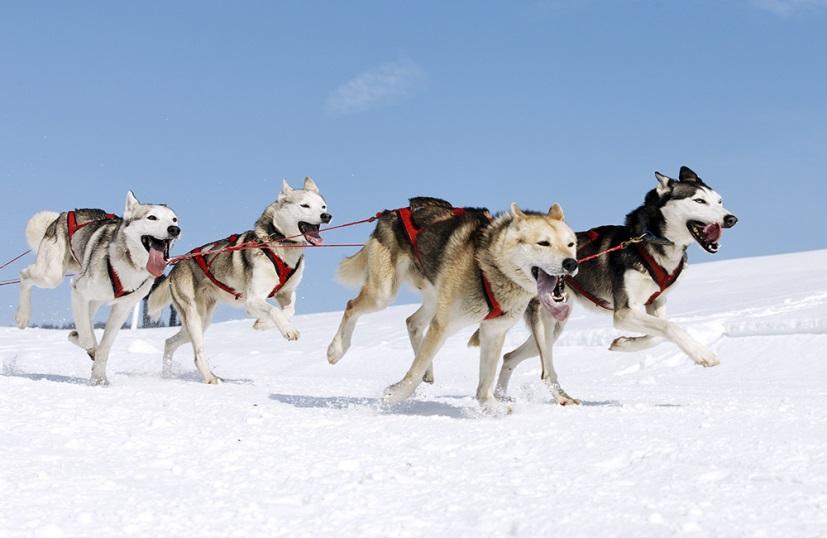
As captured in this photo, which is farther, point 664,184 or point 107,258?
point 107,258

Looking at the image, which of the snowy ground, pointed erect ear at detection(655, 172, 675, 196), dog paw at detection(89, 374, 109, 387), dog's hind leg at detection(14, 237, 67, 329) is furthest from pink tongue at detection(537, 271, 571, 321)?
dog's hind leg at detection(14, 237, 67, 329)

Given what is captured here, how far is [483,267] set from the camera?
4949mm

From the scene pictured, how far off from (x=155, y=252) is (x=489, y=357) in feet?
9.20

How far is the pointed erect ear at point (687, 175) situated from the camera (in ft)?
20.0

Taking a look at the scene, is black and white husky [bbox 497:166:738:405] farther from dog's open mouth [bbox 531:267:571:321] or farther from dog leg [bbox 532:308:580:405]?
dog's open mouth [bbox 531:267:571:321]

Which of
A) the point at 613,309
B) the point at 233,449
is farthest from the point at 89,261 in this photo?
the point at 613,309

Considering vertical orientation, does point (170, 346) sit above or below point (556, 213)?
below

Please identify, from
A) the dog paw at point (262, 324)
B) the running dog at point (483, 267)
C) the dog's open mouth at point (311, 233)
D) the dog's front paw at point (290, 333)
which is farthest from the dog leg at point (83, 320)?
the running dog at point (483, 267)

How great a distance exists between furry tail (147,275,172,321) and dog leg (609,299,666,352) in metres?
4.34

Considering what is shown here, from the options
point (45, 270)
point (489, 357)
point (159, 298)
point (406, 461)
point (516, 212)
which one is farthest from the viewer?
point (159, 298)

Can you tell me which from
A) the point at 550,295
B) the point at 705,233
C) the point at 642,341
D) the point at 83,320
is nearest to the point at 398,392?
the point at 550,295

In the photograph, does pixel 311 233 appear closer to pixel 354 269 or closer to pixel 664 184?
pixel 354 269

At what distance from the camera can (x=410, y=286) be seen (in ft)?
20.1

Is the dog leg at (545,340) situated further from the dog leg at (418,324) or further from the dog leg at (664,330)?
the dog leg at (418,324)
